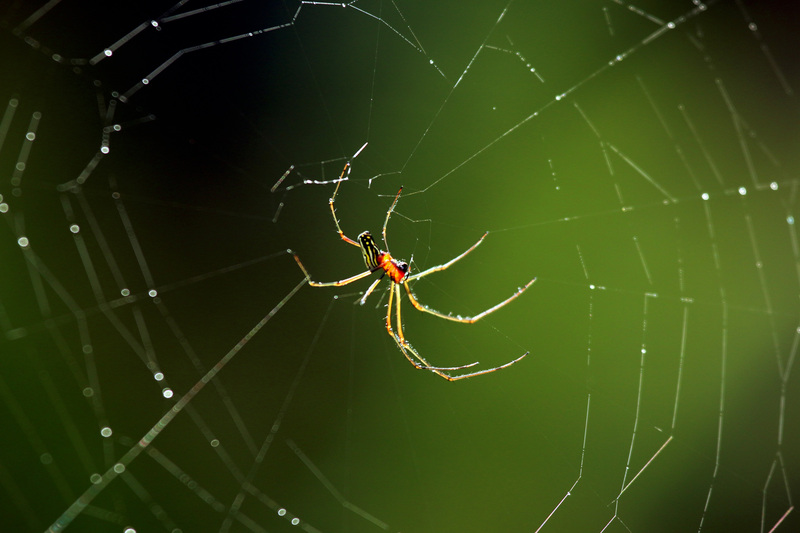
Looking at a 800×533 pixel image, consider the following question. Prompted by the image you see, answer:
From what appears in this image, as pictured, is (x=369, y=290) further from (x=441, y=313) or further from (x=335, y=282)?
(x=441, y=313)

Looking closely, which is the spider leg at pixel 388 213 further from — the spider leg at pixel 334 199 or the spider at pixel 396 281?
the spider leg at pixel 334 199

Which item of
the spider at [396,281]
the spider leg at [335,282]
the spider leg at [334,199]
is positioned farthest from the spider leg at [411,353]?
the spider leg at [334,199]

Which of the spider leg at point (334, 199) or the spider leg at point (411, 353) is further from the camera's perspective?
the spider leg at point (411, 353)

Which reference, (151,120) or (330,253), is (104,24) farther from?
(330,253)

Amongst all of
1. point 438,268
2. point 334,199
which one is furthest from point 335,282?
point 438,268

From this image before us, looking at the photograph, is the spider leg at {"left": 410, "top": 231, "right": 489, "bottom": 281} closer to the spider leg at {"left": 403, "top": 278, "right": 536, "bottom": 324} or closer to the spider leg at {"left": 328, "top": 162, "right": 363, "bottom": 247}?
the spider leg at {"left": 403, "top": 278, "right": 536, "bottom": 324}

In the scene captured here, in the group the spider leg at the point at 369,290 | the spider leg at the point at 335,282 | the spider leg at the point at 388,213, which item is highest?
the spider leg at the point at 388,213

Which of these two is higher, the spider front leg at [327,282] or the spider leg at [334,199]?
the spider leg at [334,199]

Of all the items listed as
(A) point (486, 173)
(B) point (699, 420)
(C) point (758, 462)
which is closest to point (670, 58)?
(A) point (486, 173)
